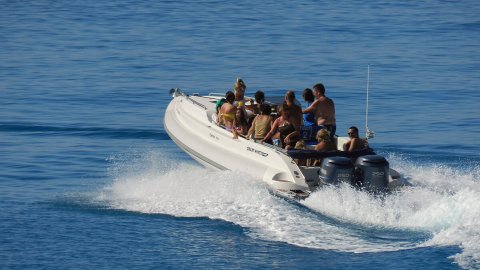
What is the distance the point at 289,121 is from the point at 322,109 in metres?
0.55

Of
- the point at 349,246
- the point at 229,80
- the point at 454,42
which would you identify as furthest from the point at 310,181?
the point at 454,42

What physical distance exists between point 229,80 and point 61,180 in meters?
9.64

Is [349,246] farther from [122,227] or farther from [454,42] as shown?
[454,42]

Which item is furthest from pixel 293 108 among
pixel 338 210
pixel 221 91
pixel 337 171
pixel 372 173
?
pixel 221 91

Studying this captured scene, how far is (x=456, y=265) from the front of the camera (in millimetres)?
11453

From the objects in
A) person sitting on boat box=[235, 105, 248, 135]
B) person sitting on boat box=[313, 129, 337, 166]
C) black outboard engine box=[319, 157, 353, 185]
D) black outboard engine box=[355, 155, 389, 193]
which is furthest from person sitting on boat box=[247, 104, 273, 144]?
black outboard engine box=[355, 155, 389, 193]

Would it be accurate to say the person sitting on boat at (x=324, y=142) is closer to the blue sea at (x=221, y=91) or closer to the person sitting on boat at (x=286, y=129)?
the person sitting on boat at (x=286, y=129)

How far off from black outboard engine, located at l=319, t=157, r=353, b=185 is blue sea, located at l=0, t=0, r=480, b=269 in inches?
5.0

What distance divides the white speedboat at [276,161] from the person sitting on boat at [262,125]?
0.15 meters

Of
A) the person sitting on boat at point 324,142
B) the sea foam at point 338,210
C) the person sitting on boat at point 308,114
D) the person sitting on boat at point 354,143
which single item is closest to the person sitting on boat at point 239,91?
the person sitting on boat at point 308,114

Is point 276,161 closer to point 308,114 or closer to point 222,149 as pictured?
point 308,114

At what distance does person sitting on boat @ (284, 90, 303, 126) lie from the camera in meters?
14.0

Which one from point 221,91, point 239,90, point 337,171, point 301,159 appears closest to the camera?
point 337,171

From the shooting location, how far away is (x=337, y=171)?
12820 millimetres
